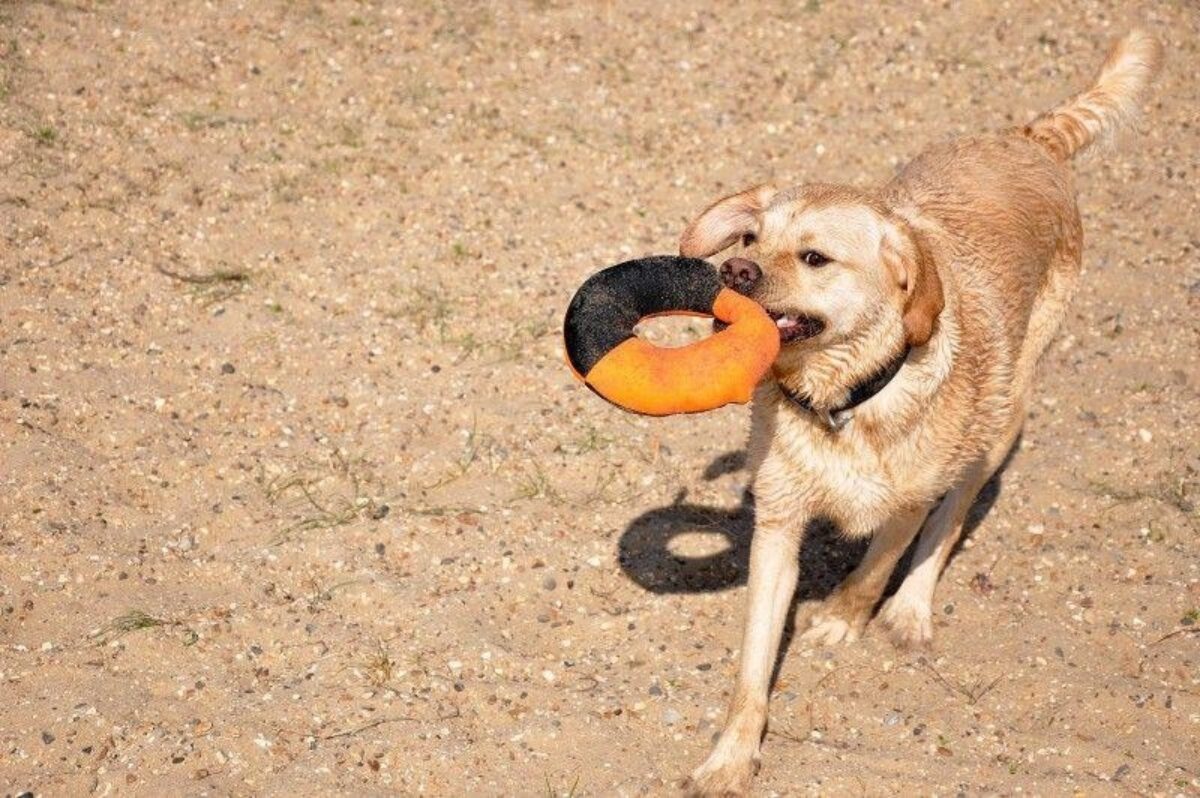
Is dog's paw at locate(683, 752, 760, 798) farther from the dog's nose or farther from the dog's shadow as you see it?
the dog's nose

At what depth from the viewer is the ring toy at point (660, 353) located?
443cm

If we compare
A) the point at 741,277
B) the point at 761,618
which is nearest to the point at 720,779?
the point at 761,618

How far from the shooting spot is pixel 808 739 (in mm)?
5227

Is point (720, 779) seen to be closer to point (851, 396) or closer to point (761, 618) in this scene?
point (761, 618)

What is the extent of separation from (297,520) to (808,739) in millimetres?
2252

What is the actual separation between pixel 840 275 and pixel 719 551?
1844 millimetres

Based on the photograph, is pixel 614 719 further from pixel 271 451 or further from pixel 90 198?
pixel 90 198

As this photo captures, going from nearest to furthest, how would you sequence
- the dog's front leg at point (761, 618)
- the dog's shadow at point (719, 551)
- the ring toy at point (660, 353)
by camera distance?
the ring toy at point (660, 353), the dog's front leg at point (761, 618), the dog's shadow at point (719, 551)

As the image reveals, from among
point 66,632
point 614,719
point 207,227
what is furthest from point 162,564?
point 207,227

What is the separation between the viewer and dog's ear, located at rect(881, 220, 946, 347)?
183 inches

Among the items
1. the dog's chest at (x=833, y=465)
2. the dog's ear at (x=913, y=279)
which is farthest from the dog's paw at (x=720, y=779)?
the dog's ear at (x=913, y=279)

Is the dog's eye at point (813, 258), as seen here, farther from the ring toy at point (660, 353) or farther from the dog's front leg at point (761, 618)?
the dog's front leg at point (761, 618)

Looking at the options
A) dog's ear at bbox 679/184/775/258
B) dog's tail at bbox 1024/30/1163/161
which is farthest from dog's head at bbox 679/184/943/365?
dog's tail at bbox 1024/30/1163/161

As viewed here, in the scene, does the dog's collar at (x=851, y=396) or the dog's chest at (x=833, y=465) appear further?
the dog's chest at (x=833, y=465)
